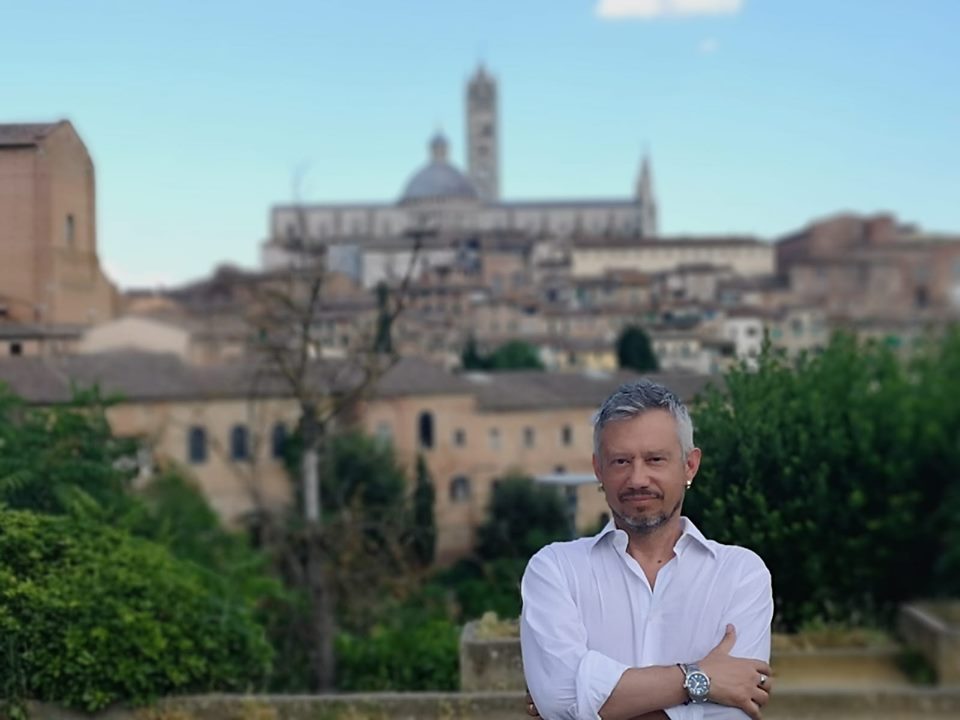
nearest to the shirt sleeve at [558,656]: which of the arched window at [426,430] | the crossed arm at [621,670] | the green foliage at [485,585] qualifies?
the crossed arm at [621,670]

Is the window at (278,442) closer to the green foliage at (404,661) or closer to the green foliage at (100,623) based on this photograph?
the green foliage at (404,661)

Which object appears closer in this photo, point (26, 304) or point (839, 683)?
point (26, 304)

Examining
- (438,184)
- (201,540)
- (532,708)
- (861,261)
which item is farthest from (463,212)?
(532,708)

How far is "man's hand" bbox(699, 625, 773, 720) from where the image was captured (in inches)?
88.0

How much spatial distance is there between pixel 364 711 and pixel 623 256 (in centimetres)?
7494

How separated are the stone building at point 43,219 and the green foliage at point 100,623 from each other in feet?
3.76

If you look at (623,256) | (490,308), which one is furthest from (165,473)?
(623,256)

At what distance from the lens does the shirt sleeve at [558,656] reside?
7.38 ft

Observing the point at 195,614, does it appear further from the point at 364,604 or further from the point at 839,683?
the point at 364,604

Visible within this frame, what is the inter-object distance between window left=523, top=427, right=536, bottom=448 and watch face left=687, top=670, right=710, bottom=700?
24.6 meters

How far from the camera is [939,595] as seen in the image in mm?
7016

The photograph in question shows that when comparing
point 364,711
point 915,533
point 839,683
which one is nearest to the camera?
point 364,711

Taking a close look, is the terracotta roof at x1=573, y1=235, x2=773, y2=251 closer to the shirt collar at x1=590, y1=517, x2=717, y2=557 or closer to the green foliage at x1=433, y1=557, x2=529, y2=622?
the green foliage at x1=433, y1=557, x2=529, y2=622

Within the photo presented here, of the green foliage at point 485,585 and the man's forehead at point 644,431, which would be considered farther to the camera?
the green foliage at point 485,585
